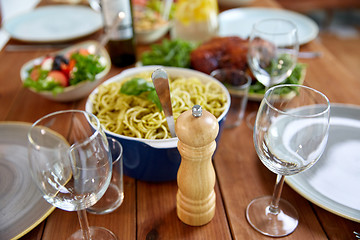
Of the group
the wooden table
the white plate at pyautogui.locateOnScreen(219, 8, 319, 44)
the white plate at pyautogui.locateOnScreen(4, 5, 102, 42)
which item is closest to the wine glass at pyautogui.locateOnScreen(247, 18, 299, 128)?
the wooden table

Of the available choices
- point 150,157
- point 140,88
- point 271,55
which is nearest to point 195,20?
point 271,55

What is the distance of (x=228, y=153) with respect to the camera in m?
0.93

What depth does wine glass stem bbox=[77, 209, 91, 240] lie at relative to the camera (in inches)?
26.1

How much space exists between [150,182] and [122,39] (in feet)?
2.17

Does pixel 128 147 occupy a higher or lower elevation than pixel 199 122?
lower

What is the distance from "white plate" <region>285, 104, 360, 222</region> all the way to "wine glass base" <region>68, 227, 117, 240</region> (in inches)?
16.7

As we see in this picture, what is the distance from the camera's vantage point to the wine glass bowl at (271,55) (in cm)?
98

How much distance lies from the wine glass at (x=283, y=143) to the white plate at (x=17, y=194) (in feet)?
1.55

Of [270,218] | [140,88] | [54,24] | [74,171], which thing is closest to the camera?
[74,171]

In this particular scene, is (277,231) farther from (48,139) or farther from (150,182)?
(48,139)

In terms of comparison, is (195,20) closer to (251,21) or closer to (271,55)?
(251,21)

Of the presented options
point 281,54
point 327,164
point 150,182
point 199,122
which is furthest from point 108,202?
point 281,54

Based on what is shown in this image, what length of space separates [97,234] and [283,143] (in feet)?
1.43

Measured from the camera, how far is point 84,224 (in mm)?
673
